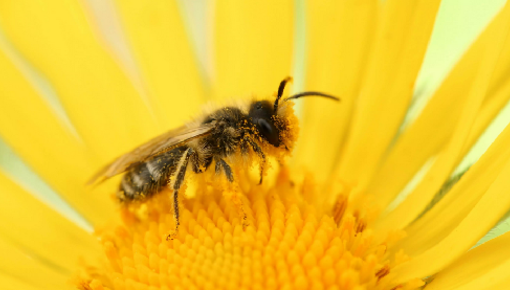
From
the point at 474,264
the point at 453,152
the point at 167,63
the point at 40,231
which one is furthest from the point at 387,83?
the point at 40,231

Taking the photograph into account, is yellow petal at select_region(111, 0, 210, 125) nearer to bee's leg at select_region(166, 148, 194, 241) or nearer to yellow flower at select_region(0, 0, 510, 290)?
yellow flower at select_region(0, 0, 510, 290)

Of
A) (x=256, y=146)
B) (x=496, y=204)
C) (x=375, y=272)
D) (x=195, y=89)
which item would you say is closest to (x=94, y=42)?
(x=195, y=89)

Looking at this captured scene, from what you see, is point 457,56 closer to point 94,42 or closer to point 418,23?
point 418,23

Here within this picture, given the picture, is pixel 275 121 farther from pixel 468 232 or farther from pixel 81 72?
pixel 81 72

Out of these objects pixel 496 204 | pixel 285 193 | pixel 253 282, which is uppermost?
pixel 285 193

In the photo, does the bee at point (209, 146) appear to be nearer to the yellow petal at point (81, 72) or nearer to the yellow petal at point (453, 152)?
the yellow petal at point (453, 152)

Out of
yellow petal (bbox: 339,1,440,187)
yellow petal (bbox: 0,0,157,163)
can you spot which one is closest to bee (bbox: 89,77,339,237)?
yellow petal (bbox: 339,1,440,187)
